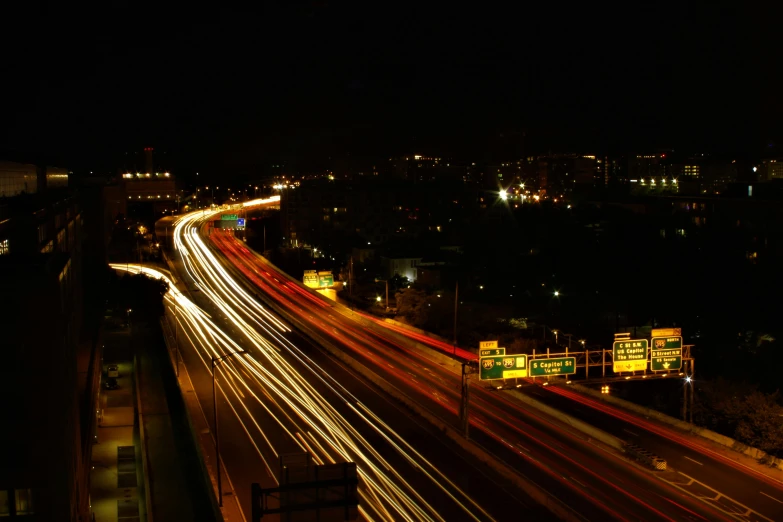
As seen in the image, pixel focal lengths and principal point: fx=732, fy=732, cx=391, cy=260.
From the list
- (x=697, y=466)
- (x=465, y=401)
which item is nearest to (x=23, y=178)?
(x=465, y=401)

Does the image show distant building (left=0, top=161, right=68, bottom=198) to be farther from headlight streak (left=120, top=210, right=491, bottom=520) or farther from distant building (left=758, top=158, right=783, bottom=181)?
distant building (left=758, top=158, right=783, bottom=181)

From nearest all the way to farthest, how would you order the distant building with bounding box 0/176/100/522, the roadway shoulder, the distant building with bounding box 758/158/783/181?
the distant building with bounding box 0/176/100/522 → the roadway shoulder → the distant building with bounding box 758/158/783/181

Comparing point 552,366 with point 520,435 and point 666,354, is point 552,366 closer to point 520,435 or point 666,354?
point 520,435

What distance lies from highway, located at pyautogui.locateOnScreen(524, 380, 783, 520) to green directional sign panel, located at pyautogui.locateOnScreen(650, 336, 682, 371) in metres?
1.32

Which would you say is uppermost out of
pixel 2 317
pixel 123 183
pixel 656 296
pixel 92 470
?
pixel 123 183

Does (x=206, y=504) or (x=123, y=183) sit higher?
(x=123, y=183)

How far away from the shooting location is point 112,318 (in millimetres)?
25234

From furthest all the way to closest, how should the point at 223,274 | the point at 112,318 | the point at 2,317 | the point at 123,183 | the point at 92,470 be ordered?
the point at 123,183
the point at 223,274
the point at 112,318
the point at 92,470
the point at 2,317

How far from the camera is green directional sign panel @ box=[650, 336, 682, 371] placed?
1270 centimetres

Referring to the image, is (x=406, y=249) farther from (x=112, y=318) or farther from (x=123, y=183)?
(x=123, y=183)

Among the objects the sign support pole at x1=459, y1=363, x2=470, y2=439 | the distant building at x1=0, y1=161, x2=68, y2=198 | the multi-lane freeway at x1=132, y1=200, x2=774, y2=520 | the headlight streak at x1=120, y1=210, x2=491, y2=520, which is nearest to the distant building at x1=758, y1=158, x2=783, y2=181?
the multi-lane freeway at x1=132, y1=200, x2=774, y2=520

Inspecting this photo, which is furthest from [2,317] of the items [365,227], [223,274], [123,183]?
[123,183]

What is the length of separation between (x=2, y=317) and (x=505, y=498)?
7269 millimetres

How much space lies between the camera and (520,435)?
13.4 metres
